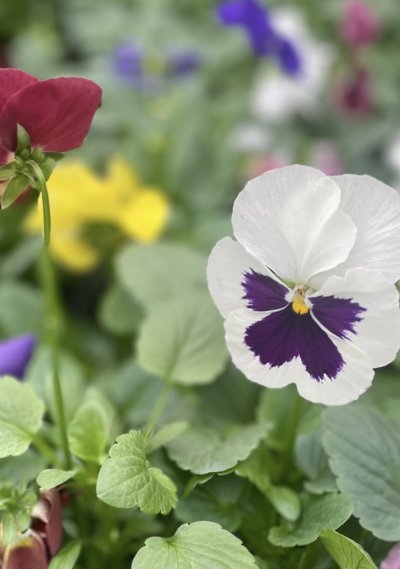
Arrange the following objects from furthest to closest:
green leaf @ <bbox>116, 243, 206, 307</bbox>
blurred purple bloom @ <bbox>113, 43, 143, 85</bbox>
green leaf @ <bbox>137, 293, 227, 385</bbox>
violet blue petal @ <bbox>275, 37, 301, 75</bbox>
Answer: blurred purple bloom @ <bbox>113, 43, 143, 85</bbox> → violet blue petal @ <bbox>275, 37, 301, 75</bbox> → green leaf @ <bbox>116, 243, 206, 307</bbox> → green leaf @ <bbox>137, 293, 227, 385</bbox>

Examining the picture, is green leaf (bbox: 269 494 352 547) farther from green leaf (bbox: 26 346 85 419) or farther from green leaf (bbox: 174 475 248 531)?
green leaf (bbox: 26 346 85 419)

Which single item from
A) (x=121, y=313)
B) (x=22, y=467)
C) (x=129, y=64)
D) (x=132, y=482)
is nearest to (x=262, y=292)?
(x=132, y=482)

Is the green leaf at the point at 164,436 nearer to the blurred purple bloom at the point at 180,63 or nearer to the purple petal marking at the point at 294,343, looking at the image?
the purple petal marking at the point at 294,343

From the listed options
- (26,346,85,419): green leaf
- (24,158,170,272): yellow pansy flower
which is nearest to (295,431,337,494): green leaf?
(26,346,85,419): green leaf

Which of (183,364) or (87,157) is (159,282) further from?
(87,157)

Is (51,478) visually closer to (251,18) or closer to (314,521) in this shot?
(314,521)

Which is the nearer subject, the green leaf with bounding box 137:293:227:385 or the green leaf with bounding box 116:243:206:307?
the green leaf with bounding box 137:293:227:385

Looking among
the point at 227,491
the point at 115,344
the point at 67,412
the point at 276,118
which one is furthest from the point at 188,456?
the point at 276,118

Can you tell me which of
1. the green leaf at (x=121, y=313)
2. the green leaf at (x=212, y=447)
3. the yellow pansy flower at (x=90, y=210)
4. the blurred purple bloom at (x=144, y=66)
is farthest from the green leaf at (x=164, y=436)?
the blurred purple bloom at (x=144, y=66)
